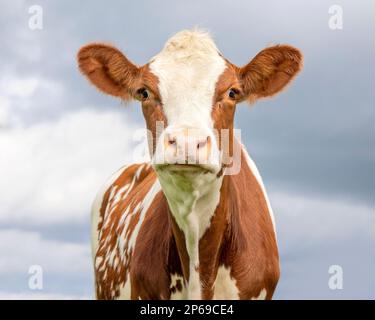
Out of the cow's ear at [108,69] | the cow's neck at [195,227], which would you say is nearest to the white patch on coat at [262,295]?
the cow's neck at [195,227]

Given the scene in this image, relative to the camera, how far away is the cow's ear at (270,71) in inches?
353

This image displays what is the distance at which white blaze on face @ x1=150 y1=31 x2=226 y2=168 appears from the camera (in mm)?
7629

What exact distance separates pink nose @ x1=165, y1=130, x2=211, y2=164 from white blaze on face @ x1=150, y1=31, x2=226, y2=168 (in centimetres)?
12

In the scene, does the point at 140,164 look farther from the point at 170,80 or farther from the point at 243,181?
the point at 170,80

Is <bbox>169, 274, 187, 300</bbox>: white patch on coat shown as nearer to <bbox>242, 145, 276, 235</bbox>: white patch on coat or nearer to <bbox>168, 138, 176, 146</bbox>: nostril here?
<bbox>242, 145, 276, 235</bbox>: white patch on coat

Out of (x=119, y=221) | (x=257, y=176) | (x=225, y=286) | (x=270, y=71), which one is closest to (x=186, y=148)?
(x=225, y=286)

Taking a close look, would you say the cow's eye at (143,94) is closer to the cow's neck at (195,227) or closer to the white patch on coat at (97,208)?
the cow's neck at (195,227)

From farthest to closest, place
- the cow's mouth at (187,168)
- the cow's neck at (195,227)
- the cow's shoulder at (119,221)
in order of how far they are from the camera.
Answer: the cow's shoulder at (119,221)
the cow's neck at (195,227)
the cow's mouth at (187,168)

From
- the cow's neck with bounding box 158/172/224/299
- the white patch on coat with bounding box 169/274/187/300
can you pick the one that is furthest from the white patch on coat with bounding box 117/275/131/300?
the cow's neck with bounding box 158/172/224/299

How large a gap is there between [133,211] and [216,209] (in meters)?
2.72

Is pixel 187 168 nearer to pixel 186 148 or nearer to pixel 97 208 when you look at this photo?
pixel 186 148

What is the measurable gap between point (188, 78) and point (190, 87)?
5.2 inches

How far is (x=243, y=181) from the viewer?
9.48 m
